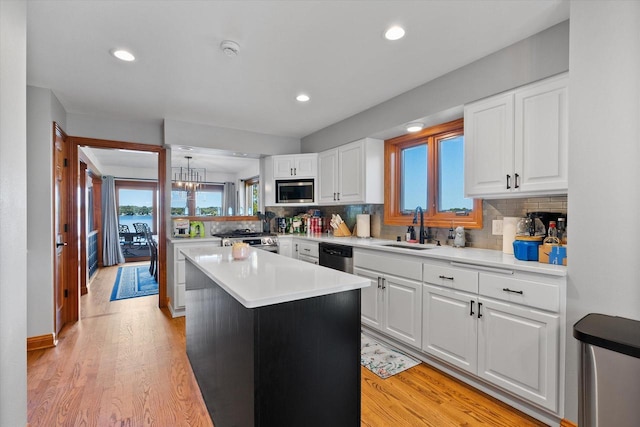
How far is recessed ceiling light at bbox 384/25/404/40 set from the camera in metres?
1.98

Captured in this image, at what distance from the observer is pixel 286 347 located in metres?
Answer: 1.34

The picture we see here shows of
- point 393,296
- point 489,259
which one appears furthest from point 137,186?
point 489,259

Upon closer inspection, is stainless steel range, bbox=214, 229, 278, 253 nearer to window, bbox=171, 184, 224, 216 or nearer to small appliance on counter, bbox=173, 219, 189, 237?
small appliance on counter, bbox=173, 219, 189, 237

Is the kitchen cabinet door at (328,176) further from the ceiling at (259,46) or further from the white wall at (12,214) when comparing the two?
the white wall at (12,214)

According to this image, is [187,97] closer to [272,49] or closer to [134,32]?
[134,32]

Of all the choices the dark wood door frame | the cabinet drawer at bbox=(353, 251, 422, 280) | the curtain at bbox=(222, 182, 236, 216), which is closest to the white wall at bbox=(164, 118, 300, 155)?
the dark wood door frame

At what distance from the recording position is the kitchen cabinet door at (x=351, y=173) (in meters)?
3.67

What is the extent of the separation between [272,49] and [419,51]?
1.08m

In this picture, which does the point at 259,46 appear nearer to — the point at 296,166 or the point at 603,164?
the point at 603,164

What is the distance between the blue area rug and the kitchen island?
12.2ft

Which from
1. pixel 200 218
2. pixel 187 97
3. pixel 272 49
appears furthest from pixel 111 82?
pixel 200 218

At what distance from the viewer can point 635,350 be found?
1193 millimetres

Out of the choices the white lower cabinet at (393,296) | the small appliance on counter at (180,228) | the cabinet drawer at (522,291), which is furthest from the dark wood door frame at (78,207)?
the cabinet drawer at (522,291)

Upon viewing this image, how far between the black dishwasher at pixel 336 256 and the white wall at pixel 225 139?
183 centimetres
